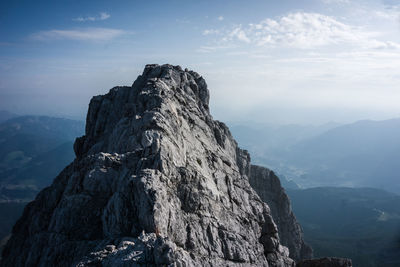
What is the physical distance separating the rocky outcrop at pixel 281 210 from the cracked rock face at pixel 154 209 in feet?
135

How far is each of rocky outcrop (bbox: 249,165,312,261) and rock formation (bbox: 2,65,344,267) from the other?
132 ft

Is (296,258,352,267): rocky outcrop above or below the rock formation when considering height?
below

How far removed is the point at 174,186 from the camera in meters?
31.4

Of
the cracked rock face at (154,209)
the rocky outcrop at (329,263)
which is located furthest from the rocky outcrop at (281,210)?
the cracked rock face at (154,209)

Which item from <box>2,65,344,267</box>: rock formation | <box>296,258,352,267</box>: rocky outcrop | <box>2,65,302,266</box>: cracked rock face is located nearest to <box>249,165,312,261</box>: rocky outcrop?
<box>296,258,352,267</box>: rocky outcrop

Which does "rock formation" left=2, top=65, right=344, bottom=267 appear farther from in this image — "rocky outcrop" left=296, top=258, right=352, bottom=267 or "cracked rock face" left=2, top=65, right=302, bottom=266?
"rocky outcrop" left=296, top=258, right=352, bottom=267

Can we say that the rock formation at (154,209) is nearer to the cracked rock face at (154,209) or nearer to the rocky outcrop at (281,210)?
the cracked rock face at (154,209)

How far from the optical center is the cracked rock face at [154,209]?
83.7 feet

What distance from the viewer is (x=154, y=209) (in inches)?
1012

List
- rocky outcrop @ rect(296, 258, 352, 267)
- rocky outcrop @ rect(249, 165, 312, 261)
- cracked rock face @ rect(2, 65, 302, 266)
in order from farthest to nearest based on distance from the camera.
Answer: rocky outcrop @ rect(249, 165, 312, 261) → rocky outcrop @ rect(296, 258, 352, 267) → cracked rock face @ rect(2, 65, 302, 266)

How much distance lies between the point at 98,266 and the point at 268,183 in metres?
75.2

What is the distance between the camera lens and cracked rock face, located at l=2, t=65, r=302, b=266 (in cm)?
2552

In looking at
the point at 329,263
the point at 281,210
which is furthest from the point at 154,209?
the point at 281,210

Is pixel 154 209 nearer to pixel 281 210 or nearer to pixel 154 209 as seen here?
pixel 154 209
